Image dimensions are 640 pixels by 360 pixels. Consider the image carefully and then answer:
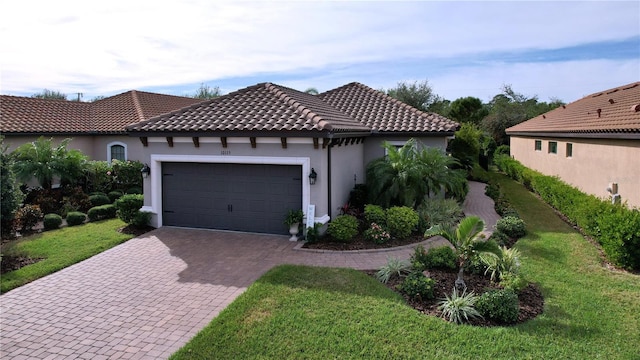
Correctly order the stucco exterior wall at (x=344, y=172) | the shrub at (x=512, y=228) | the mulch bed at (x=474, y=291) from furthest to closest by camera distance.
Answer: the stucco exterior wall at (x=344, y=172) < the shrub at (x=512, y=228) < the mulch bed at (x=474, y=291)

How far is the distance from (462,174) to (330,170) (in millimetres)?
5171

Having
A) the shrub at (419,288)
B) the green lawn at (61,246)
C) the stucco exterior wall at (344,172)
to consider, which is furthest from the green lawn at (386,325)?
the green lawn at (61,246)

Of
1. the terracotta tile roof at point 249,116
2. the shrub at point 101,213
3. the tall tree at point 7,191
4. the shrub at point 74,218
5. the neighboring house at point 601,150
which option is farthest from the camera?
the shrub at point 101,213

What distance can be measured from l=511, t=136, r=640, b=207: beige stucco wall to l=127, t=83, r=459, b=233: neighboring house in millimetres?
8103

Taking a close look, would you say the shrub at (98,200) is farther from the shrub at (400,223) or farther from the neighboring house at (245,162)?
the shrub at (400,223)

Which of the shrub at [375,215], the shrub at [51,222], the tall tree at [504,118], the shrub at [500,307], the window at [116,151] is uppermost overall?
the tall tree at [504,118]

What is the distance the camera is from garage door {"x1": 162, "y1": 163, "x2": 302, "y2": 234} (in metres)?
11.8

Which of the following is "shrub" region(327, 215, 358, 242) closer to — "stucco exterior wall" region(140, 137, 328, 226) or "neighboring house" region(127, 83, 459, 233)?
"neighboring house" region(127, 83, 459, 233)

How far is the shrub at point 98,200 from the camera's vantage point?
1567cm

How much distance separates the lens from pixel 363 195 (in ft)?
45.6

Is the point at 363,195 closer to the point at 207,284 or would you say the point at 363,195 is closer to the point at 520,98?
the point at 207,284

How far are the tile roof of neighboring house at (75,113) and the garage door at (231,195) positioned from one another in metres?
9.01

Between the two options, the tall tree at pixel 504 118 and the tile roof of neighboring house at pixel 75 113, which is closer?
the tile roof of neighboring house at pixel 75 113

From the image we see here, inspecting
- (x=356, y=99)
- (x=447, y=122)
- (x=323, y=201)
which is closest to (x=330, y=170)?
(x=323, y=201)
